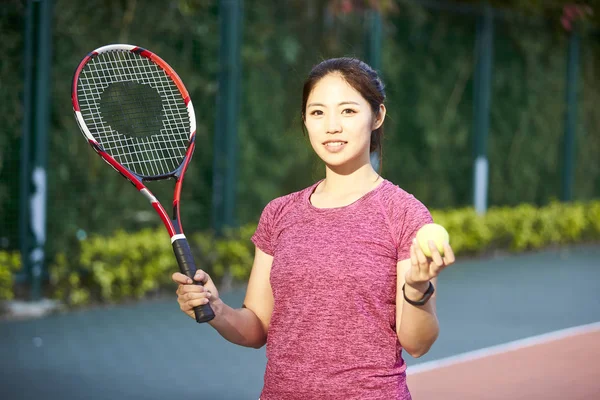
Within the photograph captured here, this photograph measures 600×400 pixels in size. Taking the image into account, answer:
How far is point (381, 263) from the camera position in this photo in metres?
Answer: 2.72

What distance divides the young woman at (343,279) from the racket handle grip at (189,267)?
0.09ft

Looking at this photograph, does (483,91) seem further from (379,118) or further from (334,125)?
(334,125)

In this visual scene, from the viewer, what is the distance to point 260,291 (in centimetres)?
303

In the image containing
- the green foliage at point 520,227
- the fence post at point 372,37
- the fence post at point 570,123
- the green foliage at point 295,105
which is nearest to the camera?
the green foliage at point 295,105

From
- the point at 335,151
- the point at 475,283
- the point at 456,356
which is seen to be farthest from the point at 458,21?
the point at 335,151

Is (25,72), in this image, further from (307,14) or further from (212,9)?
(307,14)

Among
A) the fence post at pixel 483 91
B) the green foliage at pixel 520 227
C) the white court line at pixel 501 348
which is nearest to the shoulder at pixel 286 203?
the white court line at pixel 501 348

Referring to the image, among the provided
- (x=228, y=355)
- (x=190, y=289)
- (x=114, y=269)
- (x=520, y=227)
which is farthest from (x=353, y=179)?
(x=520, y=227)

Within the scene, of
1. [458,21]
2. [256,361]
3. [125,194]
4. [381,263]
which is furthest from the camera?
[458,21]

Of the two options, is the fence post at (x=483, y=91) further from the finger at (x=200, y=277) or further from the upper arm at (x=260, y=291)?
the finger at (x=200, y=277)

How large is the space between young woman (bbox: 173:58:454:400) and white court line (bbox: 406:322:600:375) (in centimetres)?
328

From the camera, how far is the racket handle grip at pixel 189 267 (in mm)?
2783

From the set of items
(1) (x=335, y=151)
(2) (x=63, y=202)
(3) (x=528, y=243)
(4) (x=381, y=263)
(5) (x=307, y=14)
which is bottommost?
(3) (x=528, y=243)

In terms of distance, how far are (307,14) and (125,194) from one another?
2706 mm
